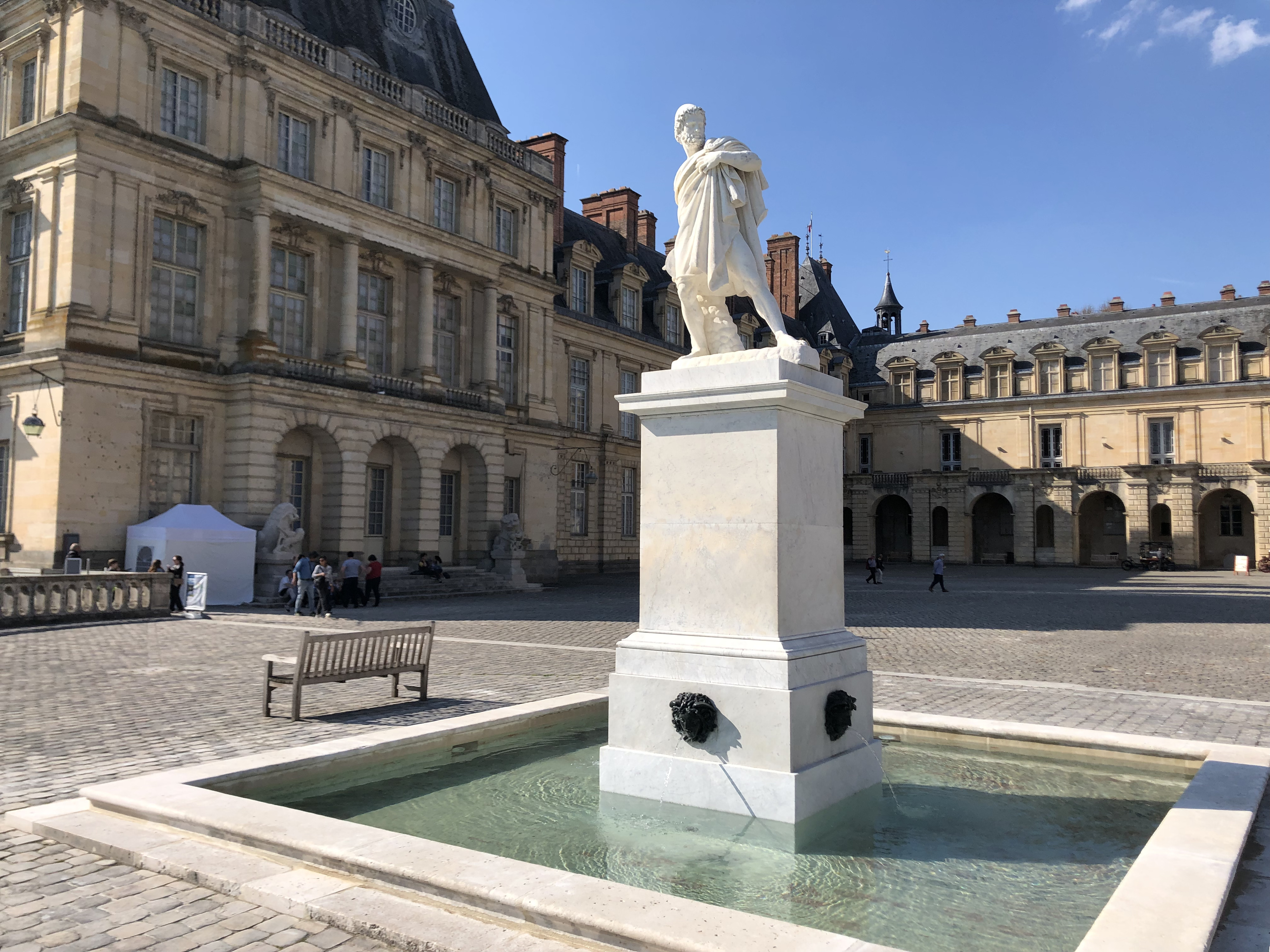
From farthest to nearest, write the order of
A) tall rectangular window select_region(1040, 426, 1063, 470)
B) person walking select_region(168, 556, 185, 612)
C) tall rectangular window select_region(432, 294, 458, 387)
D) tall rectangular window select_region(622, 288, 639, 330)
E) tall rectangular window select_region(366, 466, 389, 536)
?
1. tall rectangular window select_region(1040, 426, 1063, 470)
2. tall rectangular window select_region(622, 288, 639, 330)
3. tall rectangular window select_region(432, 294, 458, 387)
4. tall rectangular window select_region(366, 466, 389, 536)
5. person walking select_region(168, 556, 185, 612)

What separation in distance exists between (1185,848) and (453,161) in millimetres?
30346

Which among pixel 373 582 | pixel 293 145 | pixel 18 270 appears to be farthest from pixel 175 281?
pixel 373 582

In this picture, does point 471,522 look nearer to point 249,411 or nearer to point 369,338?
point 369,338

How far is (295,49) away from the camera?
25812 millimetres

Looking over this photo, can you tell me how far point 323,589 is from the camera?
20406 millimetres

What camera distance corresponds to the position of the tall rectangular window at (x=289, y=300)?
25875 millimetres

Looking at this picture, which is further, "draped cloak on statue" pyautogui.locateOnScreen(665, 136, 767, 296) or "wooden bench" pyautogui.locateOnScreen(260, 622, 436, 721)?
"wooden bench" pyautogui.locateOnScreen(260, 622, 436, 721)

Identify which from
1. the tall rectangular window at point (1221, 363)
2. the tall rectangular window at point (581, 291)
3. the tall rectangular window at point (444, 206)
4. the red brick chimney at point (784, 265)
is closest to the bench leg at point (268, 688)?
the tall rectangular window at point (444, 206)

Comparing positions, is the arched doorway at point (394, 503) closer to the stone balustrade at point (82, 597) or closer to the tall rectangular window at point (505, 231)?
the stone balustrade at point (82, 597)

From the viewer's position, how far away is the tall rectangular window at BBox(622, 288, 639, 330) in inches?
1698

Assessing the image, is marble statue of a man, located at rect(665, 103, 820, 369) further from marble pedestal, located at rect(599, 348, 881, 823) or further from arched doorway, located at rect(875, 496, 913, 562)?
arched doorway, located at rect(875, 496, 913, 562)

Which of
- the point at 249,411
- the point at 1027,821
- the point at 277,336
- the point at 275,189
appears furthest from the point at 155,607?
the point at 1027,821

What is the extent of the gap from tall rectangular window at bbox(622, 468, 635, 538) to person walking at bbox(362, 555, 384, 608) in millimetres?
18685

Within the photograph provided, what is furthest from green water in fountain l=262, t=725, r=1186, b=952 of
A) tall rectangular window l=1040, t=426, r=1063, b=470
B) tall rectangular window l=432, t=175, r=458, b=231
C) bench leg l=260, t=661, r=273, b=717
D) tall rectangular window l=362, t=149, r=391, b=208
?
tall rectangular window l=1040, t=426, r=1063, b=470
